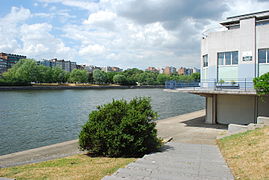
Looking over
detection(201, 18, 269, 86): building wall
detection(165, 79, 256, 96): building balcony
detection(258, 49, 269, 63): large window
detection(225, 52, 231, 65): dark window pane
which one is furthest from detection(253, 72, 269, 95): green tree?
detection(225, 52, 231, 65): dark window pane

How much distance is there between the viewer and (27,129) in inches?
939

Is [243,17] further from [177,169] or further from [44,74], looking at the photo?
[44,74]

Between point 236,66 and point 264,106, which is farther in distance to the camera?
point 236,66

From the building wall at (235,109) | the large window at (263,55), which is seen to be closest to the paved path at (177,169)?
the building wall at (235,109)

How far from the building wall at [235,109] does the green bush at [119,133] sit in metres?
12.4

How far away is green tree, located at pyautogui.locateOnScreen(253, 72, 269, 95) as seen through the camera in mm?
16219

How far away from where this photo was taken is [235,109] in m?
20.9

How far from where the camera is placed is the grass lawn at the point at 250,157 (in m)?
6.98

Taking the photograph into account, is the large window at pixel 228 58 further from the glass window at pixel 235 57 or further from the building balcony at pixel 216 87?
the building balcony at pixel 216 87

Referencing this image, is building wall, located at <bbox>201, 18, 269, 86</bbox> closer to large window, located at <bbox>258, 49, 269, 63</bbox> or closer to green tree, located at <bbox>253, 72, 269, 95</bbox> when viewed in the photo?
large window, located at <bbox>258, 49, 269, 63</bbox>

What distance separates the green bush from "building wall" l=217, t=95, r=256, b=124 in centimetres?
1238

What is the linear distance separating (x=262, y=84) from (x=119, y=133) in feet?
36.8

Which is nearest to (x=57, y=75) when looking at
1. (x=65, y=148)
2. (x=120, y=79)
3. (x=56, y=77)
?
(x=56, y=77)

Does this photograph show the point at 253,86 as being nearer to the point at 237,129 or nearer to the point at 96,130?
the point at 237,129
